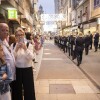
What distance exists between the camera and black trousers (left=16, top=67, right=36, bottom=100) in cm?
678

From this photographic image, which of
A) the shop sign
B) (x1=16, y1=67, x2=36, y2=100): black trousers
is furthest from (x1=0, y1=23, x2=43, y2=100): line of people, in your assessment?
the shop sign

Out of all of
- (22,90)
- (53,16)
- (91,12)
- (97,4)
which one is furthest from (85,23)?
(22,90)

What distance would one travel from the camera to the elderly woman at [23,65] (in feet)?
21.7

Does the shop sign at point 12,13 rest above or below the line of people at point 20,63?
above

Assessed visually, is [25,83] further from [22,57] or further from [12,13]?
[12,13]

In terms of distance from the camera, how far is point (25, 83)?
6.93 m

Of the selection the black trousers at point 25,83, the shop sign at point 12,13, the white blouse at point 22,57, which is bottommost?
the black trousers at point 25,83

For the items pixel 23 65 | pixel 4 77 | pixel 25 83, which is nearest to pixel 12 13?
pixel 25 83

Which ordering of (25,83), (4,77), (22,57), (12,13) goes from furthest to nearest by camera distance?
(12,13) → (25,83) → (22,57) → (4,77)

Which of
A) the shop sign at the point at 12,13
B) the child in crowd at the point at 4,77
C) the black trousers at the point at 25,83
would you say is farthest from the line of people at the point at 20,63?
the shop sign at the point at 12,13

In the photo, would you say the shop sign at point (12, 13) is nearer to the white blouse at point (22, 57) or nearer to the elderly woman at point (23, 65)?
the elderly woman at point (23, 65)

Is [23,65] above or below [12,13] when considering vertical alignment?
below

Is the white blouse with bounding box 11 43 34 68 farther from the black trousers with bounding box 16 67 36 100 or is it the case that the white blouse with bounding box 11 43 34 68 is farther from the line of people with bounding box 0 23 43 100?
the black trousers with bounding box 16 67 36 100

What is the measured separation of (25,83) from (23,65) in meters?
0.45
